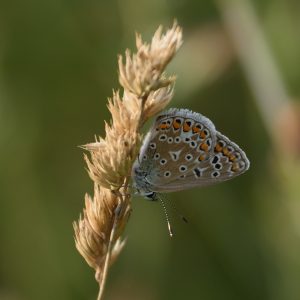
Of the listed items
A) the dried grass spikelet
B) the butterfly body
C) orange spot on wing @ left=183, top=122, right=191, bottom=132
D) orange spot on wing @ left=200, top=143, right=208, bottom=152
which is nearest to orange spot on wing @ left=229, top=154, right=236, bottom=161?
the butterfly body

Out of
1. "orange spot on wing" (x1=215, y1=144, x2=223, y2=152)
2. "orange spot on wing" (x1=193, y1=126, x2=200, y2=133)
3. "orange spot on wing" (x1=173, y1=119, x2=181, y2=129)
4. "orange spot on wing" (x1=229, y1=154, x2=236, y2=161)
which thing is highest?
"orange spot on wing" (x1=173, y1=119, x2=181, y2=129)

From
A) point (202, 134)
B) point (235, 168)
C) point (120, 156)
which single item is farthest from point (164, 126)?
point (120, 156)

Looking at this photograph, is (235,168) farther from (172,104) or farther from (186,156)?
(172,104)

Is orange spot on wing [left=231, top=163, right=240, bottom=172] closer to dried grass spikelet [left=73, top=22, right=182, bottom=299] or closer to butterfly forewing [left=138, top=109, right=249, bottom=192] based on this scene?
butterfly forewing [left=138, top=109, right=249, bottom=192]

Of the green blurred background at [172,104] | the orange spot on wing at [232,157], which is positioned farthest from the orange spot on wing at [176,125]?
the green blurred background at [172,104]

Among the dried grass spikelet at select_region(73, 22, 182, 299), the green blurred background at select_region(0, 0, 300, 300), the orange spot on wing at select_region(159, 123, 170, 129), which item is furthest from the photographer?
the green blurred background at select_region(0, 0, 300, 300)

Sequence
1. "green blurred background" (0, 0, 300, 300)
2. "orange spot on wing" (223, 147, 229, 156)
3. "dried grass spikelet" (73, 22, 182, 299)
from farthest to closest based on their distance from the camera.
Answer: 1. "green blurred background" (0, 0, 300, 300)
2. "orange spot on wing" (223, 147, 229, 156)
3. "dried grass spikelet" (73, 22, 182, 299)

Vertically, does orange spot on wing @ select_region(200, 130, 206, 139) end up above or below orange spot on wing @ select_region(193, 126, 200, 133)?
below
